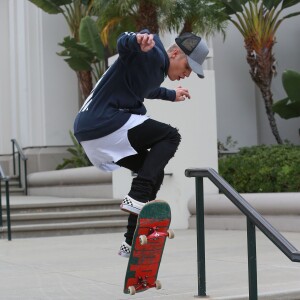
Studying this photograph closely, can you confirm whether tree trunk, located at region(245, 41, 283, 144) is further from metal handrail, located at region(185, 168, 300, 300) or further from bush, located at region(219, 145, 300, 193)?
metal handrail, located at region(185, 168, 300, 300)

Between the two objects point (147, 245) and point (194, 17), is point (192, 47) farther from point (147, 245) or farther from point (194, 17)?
point (194, 17)

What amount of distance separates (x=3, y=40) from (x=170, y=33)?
6.35 m

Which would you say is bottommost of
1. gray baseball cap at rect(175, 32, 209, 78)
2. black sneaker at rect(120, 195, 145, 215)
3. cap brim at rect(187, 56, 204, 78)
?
black sneaker at rect(120, 195, 145, 215)

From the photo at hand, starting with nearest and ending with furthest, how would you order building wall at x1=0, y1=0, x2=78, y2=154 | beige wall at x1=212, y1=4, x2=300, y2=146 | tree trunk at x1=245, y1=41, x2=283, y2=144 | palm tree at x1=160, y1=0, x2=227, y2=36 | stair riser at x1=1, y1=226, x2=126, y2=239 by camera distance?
stair riser at x1=1, y1=226, x2=126, y2=239 → palm tree at x1=160, y1=0, x2=227, y2=36 → tree trunk at x1=245, y1=41, x2=283, y2=144 → beige wall at x1=212, y1=4, x2=300, y2=146 → building wall at x1=0, y1=0, x2=78, y2=154

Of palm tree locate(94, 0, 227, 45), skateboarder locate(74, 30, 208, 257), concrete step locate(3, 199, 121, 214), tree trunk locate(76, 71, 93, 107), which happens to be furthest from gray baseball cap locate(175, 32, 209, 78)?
tree trunk locate(76, 71, 93, 107)

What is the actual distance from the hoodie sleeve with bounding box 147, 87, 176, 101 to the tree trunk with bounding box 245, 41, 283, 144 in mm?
11002

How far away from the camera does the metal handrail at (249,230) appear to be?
199 inches

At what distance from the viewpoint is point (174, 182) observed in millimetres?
12906

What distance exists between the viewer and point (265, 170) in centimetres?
1292

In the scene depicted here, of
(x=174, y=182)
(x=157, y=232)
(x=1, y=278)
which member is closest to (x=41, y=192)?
(x=174, y=182)

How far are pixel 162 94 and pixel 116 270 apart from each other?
104 inches

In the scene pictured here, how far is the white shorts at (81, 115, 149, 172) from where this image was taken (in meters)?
5.53

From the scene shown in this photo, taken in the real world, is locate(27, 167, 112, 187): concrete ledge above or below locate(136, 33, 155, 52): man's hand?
below

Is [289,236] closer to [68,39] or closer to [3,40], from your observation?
[68,39]
